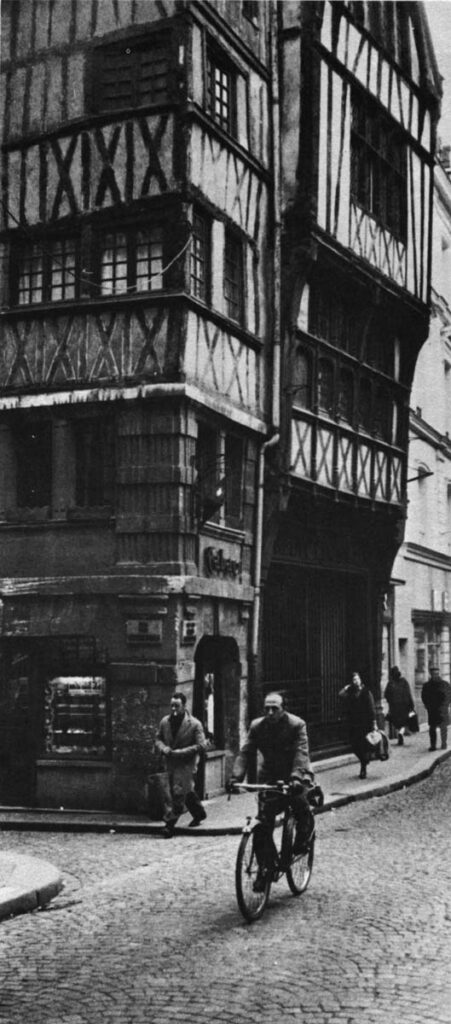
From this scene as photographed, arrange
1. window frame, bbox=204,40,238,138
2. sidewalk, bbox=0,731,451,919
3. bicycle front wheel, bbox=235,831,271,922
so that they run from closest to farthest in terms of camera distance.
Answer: bicycle front wheel, bbox=235,831,271,922 → sidewalk, bbox=0,731,451,919 → window frame, bbox=204,40,238,138

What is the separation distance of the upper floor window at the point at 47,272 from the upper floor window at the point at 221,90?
101 inches

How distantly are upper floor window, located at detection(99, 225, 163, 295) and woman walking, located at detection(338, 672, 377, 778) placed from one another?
6.54 meters

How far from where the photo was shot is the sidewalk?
9.41 m

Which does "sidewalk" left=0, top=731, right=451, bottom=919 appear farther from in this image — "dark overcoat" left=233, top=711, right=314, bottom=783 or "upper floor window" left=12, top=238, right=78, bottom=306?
"upper floor window" left=12, top=238, right=78, bottom=306

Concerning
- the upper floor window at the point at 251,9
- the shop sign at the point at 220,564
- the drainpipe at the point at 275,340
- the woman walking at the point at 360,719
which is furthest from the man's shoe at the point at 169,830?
the upper floor window at the point at 251,9

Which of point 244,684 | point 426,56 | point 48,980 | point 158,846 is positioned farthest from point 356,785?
point 426,56

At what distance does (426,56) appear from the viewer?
72.1ft

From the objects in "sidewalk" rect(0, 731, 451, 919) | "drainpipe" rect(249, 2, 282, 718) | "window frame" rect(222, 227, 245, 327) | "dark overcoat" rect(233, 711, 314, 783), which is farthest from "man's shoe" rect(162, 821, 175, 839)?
"window frame" rect(222, 227, 245, 327)

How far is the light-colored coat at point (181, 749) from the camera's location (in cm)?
1328

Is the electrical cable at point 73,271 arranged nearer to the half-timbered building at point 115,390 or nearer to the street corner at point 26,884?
the half-timbered building at point 115,390

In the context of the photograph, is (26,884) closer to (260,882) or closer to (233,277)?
(260,882)

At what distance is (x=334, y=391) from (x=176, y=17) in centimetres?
637

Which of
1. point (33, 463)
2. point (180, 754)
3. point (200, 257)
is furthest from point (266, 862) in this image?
point (200, 257)

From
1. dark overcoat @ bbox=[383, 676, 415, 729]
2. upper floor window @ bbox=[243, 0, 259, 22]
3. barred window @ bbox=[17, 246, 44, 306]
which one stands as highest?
upper floor window @ bbox=[243, 0, 259, 22]
